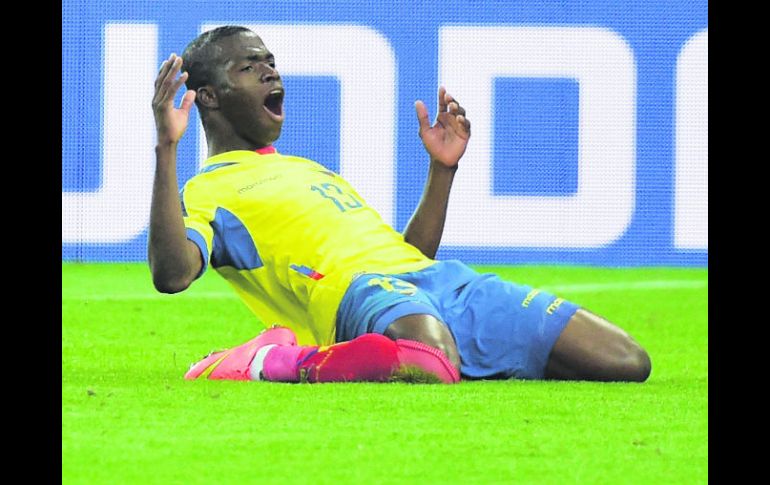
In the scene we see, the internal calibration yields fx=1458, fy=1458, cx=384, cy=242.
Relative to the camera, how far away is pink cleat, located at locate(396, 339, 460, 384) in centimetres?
344

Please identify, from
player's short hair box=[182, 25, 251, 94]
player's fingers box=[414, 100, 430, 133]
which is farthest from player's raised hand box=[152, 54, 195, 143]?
player's fingers box=[414, 100, 430, 133]

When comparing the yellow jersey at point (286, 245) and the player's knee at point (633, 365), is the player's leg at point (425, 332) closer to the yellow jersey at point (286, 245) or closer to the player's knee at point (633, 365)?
the yellow jersey at point (286, 245)

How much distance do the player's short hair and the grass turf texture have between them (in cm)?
81

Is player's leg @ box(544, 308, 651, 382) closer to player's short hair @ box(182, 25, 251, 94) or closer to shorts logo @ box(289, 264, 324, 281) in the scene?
shorts logo @ box(289, 264, 324, 281)

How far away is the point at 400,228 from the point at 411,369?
3.18 metres

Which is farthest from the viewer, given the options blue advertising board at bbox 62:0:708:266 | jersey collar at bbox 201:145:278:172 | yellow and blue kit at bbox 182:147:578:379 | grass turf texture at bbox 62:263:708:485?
blue advertising board at bbox 62:0:708:266

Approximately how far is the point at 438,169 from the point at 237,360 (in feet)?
3.03

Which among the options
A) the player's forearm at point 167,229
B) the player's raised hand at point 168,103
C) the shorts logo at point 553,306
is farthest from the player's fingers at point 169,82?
the shorts logo at point 553,306

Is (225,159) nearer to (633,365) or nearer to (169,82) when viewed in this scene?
(169,82)

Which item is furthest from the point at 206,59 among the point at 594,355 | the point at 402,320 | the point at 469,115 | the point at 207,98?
the point at 469,115

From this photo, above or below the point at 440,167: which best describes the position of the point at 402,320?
below

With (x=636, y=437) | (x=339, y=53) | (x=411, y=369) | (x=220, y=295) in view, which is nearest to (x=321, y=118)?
(x=339, y=53)

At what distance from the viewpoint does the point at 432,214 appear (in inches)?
166

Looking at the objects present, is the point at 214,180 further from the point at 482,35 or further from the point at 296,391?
the point at 482,35
